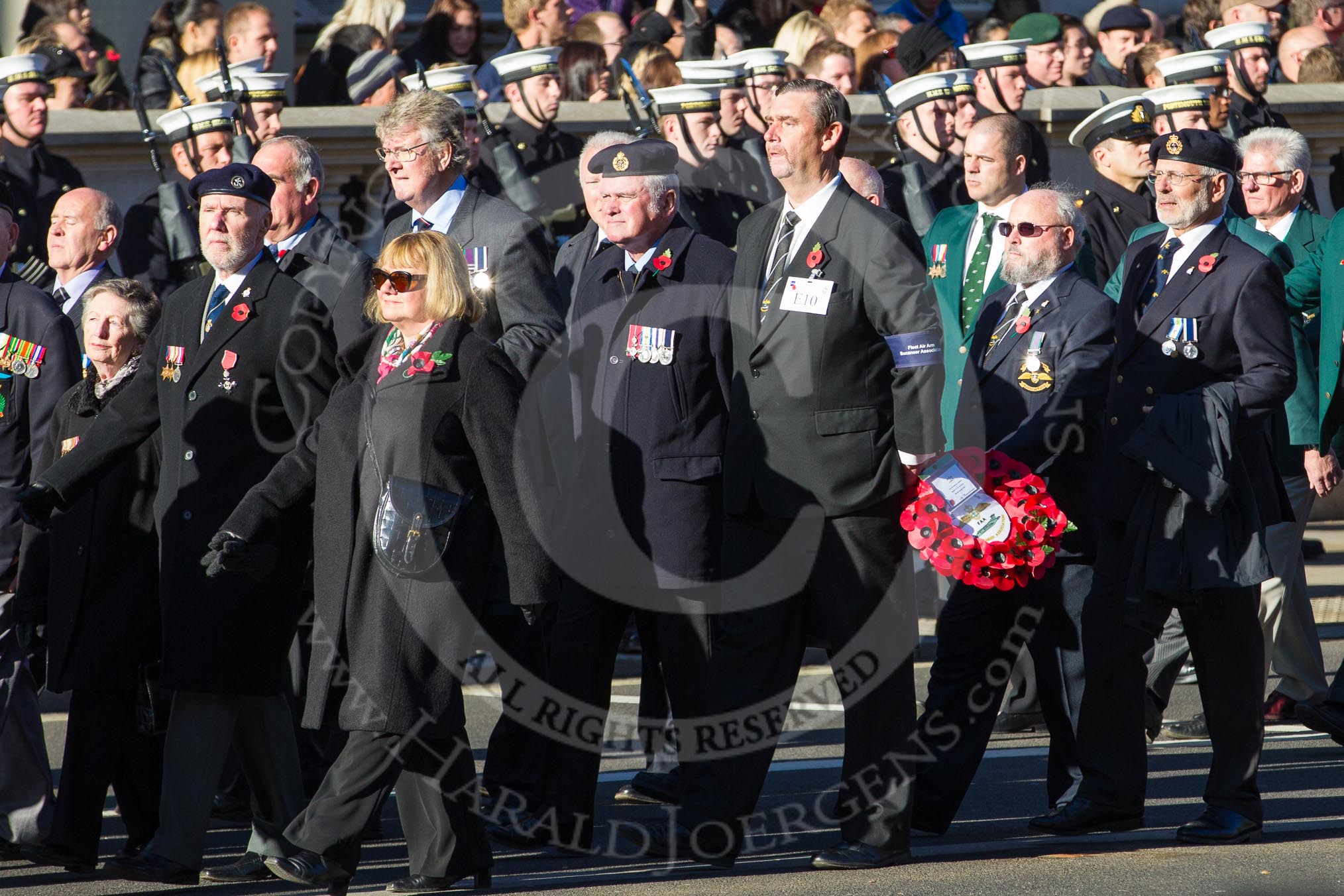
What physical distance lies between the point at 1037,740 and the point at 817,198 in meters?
2.75

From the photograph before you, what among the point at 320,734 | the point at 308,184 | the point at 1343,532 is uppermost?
the point at 308,184

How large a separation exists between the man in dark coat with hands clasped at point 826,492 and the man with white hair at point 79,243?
8.63ft

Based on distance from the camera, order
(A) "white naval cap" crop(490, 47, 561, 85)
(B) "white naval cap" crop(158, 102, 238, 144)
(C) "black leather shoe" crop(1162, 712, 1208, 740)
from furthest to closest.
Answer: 1. (A) "white naval cap" crop(490, 47, 561, 85)
2. (B) "white naval cap" crop(158, 102, 238, 144)
3. (C) "black leather shoe" crop(1162, 712, 1208, 740)

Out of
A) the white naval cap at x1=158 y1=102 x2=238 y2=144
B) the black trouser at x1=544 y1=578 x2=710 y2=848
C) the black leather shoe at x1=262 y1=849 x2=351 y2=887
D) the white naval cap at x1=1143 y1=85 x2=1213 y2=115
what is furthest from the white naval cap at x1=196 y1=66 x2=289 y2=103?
the black leather shoe at x1=262 y1=849 x2=351 y2=887

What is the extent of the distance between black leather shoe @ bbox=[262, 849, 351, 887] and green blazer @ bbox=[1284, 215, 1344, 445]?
14.8 feet

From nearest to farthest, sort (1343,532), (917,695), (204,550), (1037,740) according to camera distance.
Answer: (204,550)
(1037,740)
(917,695)
(1343,532)

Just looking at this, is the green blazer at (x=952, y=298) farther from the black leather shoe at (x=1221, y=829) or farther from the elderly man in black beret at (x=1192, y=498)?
the black leather shoe at (x=1221, y=829)

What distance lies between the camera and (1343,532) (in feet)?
41.8

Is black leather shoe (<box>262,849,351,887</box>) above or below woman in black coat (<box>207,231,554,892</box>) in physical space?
below

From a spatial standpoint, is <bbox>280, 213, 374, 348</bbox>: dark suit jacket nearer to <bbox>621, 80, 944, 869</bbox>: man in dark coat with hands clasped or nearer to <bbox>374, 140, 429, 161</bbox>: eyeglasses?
<bbox>374, 140, 429, 161</bbox>: eyeglasses

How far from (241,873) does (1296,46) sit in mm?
9288

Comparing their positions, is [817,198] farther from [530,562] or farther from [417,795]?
[417,795]

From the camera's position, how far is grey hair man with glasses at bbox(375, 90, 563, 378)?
694cm

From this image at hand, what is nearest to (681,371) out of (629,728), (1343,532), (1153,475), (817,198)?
(817,198)
